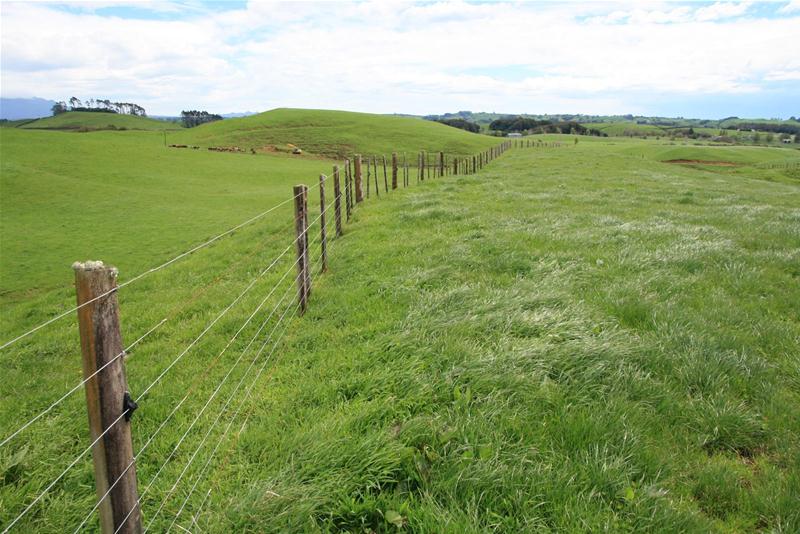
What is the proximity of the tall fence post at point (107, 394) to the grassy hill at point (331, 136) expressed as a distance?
49.0 meters

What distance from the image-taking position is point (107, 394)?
105 inches

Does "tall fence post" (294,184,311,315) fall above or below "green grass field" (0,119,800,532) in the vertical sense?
Answer: above

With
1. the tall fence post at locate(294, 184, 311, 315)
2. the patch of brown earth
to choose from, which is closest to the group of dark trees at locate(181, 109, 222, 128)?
the patch of brown earth

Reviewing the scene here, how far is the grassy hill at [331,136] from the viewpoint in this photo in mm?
58250

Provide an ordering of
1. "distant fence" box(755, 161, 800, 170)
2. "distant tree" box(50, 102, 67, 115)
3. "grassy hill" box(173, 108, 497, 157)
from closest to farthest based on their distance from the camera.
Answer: "distant fence" box(755, 161, 800, 170)
"grassy hill" box(173, 108, 497, 157)
"distant tree" box(50, 102, 67, 115)

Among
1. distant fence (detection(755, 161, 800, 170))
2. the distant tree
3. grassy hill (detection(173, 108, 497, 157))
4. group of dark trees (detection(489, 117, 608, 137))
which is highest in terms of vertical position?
the distant tree

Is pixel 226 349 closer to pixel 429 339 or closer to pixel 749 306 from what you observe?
pixel 429 339

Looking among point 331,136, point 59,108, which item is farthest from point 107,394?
point 59,108

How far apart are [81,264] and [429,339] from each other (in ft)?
11.9

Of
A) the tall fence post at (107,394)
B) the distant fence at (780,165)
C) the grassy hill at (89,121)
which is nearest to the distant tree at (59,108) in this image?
the grassy hill at (89,121)

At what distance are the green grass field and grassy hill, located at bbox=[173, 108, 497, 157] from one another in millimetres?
43063

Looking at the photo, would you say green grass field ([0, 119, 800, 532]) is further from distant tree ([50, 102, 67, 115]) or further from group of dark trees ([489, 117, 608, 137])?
distant tree ([50, 102, 67, 115])

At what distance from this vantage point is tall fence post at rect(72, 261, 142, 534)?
2498 millimetres

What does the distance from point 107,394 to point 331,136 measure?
211ft
